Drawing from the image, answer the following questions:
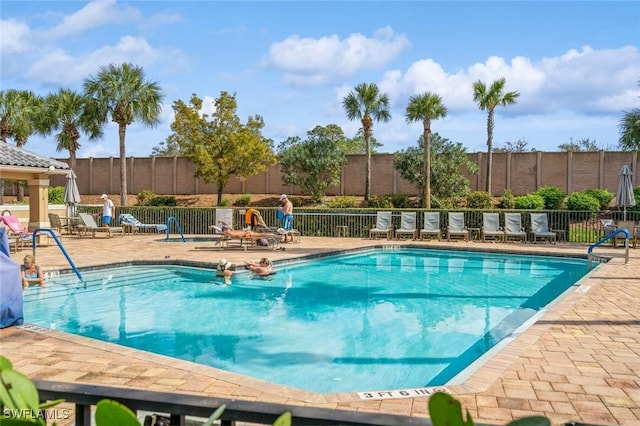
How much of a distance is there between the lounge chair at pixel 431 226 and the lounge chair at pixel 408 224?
325mm

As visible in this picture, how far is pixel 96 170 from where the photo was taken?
3231 centimetres

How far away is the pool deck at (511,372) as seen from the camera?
150 inches

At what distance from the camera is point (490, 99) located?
2491 cm

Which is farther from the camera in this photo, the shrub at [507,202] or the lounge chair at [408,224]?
the shrub at [507,202]

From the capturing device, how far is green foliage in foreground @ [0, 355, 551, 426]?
84cm

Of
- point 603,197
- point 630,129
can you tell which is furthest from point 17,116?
point 603,197

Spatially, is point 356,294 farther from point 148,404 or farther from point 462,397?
point 148,404

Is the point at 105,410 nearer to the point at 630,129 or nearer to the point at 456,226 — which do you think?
the point at 456,226

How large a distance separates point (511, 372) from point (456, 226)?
13881mm

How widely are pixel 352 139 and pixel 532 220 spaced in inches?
1409

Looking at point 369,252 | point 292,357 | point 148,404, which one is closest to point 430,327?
point 292,357

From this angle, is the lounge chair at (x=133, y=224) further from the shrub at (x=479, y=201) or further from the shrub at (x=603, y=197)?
the shrub at (x=603, y=197)

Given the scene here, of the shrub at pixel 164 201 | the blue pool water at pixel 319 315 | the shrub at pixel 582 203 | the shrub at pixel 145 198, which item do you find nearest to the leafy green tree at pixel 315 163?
the shrub at pixel 164 201

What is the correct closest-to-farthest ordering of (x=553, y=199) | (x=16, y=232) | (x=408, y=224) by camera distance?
(x=16, y=232) < (x=408, y=224) < (x=553, y=199)
